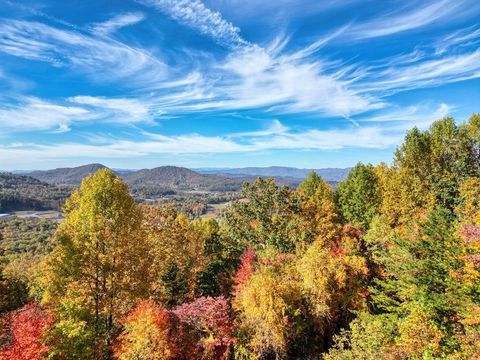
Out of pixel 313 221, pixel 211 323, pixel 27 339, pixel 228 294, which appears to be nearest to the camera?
pixel 27 339

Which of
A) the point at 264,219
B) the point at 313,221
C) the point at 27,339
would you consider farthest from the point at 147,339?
the point at 313,221

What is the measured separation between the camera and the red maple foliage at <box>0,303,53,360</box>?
62.4 ft

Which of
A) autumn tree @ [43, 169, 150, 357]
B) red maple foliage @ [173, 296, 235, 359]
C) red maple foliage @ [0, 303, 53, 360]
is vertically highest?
autumn tree @ [43, 169, 150, 357]

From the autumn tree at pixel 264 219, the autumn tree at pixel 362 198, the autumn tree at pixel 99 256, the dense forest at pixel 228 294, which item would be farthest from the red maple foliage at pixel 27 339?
the autumn tree at pixel 362 198

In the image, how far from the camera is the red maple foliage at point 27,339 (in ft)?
62.4

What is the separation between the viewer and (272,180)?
50031 mm

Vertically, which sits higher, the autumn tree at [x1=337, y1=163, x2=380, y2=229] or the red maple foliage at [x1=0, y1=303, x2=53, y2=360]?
the autumn tree at [x1=337, y1=163, x2=380, y2=229]

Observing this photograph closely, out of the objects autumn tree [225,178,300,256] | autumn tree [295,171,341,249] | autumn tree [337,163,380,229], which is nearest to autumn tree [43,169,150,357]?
autumn tree [225,178,300,256]

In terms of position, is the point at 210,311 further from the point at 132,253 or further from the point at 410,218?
the point at 410,218

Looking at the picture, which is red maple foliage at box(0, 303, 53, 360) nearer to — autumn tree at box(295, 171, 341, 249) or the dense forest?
the dense forest

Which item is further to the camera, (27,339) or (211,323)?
(211,323)

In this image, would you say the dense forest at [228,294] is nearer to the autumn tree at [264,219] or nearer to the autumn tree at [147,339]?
the autumn tree at [147,339]

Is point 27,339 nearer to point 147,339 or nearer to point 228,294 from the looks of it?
point 147,339

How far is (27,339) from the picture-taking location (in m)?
19.3
